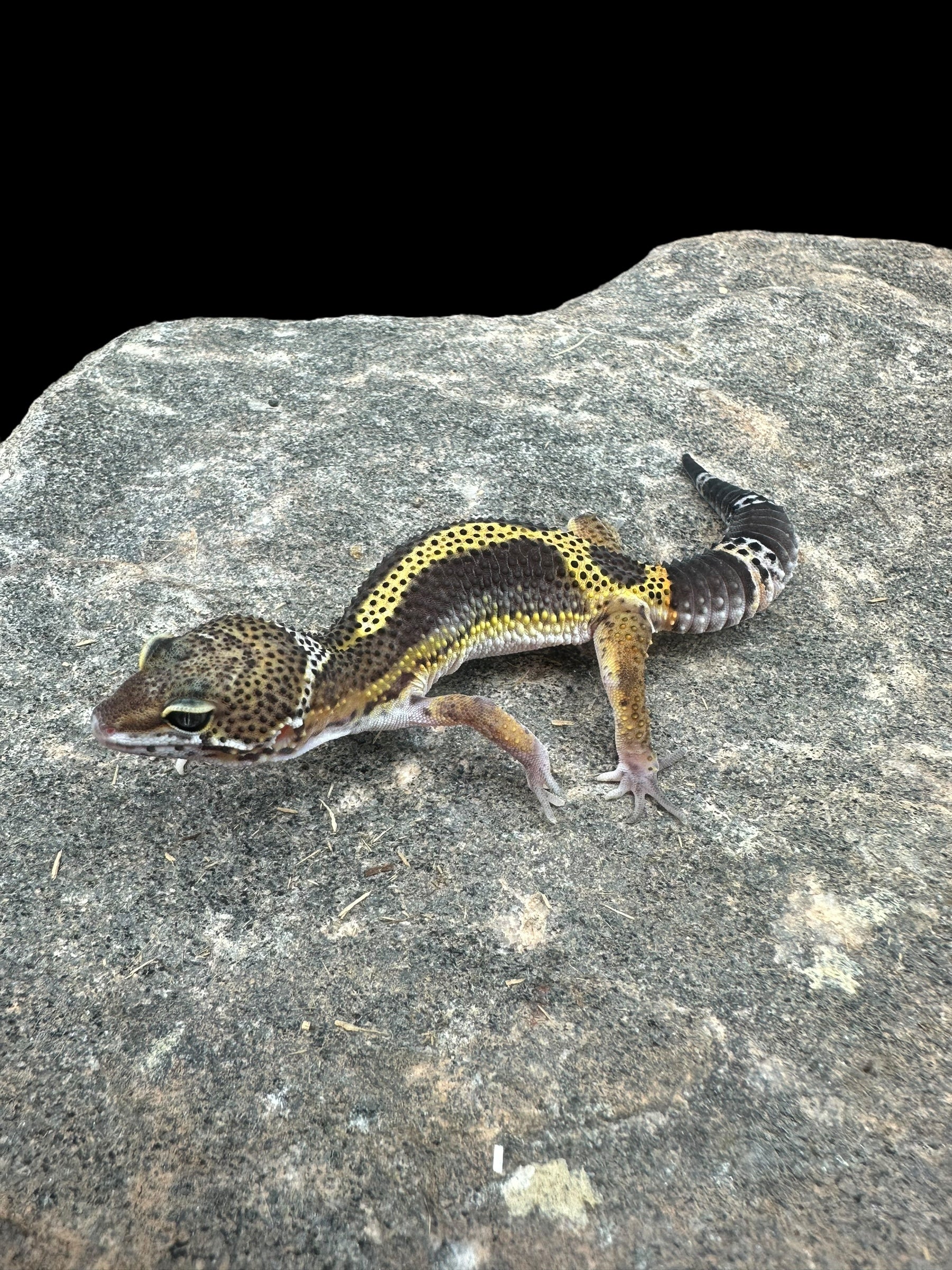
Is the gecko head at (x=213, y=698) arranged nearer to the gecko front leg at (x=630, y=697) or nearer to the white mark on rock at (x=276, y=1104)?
the white mark on rock at (x=276, y=1104)

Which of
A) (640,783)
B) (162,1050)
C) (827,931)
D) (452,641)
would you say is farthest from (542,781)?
(162,1050)

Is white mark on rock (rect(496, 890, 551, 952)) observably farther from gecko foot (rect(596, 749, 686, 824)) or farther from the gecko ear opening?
the gecko ear opening

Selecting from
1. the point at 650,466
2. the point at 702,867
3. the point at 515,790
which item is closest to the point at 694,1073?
the point at 702,867

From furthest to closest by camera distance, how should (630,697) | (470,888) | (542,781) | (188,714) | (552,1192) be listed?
(630,697) < (542,781) < (470,888) < (188,714) < (552,1192)

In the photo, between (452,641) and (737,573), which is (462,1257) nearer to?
(452,641)

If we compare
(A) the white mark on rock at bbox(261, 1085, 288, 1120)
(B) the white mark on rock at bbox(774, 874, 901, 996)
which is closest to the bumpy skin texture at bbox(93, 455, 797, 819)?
(B) the white mark on rock at bbox(774, 874, 901, 996)

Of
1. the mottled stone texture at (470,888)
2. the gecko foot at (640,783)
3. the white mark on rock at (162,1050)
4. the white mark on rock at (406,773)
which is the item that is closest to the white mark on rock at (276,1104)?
the mottled stone texture at (470,888)
